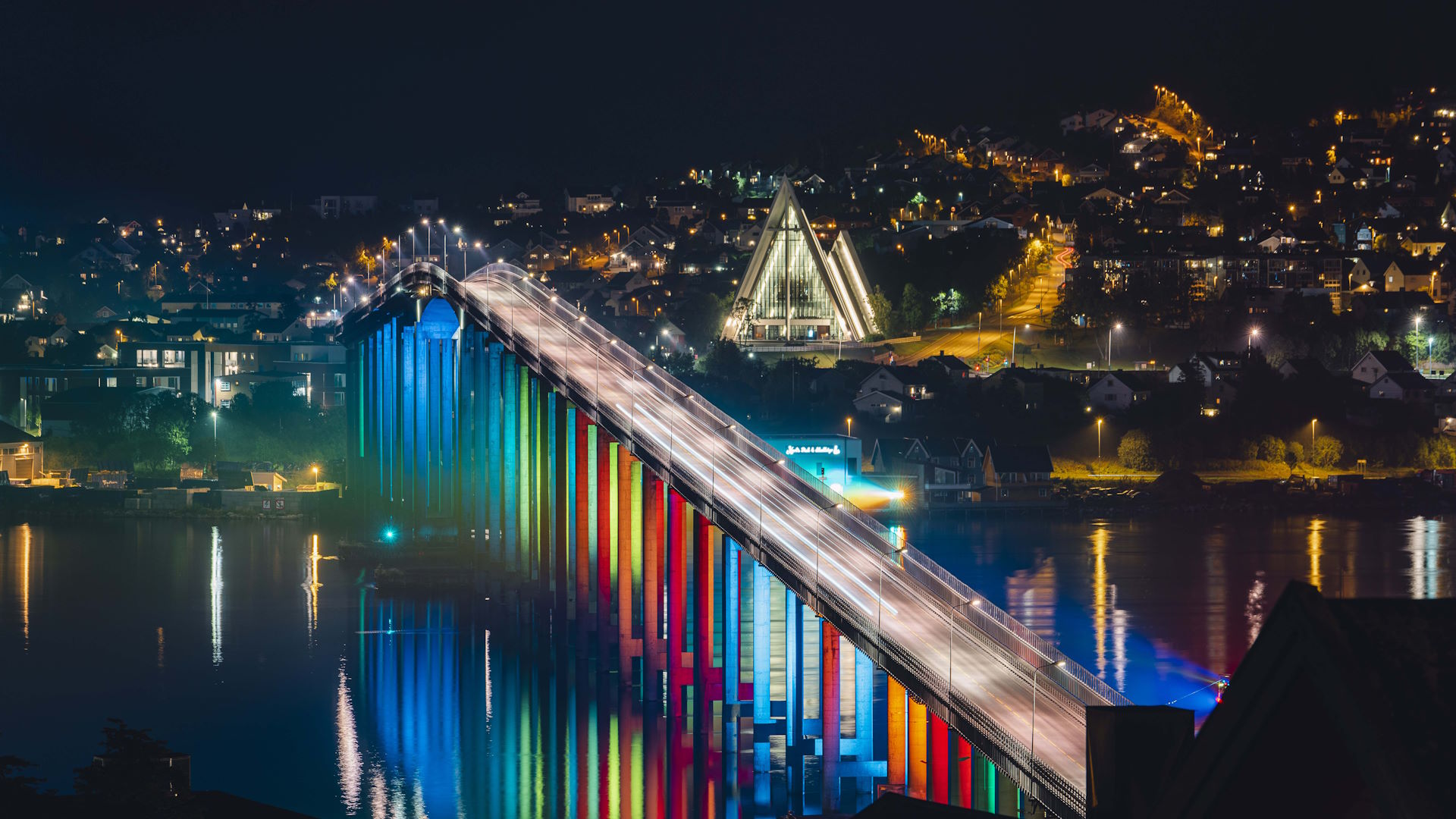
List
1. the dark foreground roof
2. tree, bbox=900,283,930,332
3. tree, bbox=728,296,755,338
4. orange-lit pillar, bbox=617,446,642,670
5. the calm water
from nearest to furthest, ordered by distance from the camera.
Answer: the dark foreground roof, the calm water, orange-lit pillar, bbox=617,446,642,670, tree, bbox=900,283,930,332, tree, bbox=728,296,755,338

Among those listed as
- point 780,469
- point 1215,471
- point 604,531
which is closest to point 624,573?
point 604,531

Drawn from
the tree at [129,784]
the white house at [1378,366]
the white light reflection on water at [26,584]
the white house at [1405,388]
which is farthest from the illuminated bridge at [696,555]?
the white house at [1378,366]

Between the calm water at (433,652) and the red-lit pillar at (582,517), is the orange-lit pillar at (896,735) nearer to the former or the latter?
the calm water at (433,652)

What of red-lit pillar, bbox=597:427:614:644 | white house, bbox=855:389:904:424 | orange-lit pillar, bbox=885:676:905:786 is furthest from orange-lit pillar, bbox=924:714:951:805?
white house, bbox=855:389:904:424

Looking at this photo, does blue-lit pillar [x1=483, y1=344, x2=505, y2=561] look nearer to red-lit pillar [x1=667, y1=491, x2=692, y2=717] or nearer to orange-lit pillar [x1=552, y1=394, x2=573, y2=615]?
orange-lit pillar [x1=552, y1=394, x2=573, y2=615]

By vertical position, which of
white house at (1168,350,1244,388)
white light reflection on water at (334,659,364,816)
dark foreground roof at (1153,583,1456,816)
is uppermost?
white house at (1168,350,1244,388)
